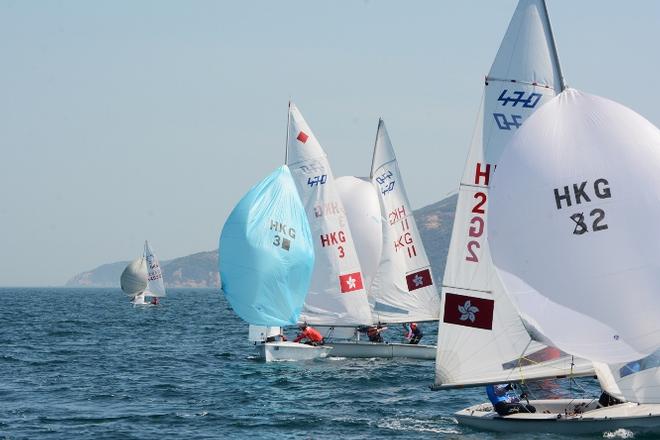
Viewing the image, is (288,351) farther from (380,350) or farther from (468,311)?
(468,311)

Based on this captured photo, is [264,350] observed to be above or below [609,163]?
below

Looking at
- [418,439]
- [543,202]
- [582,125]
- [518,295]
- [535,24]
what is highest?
[535,24]

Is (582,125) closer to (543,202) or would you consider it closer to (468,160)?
(543,202)

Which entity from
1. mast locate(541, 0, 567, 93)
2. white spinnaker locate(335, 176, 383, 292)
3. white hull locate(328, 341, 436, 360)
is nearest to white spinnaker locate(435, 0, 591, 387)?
mast locate(541, 0, 567, 93)

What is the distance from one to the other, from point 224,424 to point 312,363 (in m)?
12.1

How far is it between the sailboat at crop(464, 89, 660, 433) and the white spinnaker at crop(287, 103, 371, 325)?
1909 cm

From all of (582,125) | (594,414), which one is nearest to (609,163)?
(582,125)

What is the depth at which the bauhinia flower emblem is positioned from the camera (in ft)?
70.9

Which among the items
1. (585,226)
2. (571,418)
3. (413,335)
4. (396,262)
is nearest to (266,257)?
(396,262)

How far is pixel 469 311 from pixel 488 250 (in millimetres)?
1312

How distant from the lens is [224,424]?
959 inches

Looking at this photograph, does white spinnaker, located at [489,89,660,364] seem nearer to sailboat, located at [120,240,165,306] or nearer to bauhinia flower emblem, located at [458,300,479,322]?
bauhinia flower emblem, located at [458,300,479,322]

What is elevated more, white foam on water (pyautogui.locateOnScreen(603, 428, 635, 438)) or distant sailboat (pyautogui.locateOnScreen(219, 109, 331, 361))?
distant sailboat (pyautogui.locateOnScreen(219, 109, 331, 361))

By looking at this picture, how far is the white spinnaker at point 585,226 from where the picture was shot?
60.7ft
